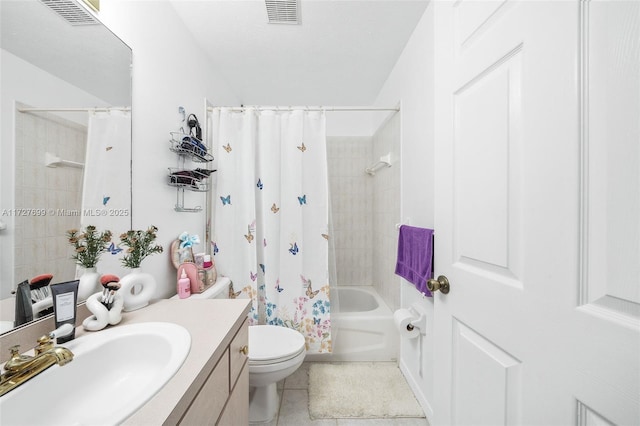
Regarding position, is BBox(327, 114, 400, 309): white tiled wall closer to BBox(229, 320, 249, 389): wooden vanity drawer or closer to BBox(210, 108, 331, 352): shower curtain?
BBox(210, 108, 331, 352): shower curtain

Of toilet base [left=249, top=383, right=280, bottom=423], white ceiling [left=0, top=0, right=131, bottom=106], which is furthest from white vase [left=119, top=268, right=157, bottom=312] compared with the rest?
toilet base [left=249, top=383, right=280, bottom=423]

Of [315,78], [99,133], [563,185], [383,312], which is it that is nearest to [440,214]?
[563,185]

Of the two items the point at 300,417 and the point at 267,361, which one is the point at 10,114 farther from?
the point at 300,417

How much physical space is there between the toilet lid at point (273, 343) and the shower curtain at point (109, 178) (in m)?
0.79

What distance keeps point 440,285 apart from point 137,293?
48.4 inches

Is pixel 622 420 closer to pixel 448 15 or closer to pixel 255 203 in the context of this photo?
pixel 448 15

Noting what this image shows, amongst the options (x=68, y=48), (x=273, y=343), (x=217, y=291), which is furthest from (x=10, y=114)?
(x=273, y=343)

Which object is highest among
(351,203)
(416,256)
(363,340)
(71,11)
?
(71,11)

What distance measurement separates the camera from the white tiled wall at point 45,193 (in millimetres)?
652

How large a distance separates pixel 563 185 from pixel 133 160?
1485 mm

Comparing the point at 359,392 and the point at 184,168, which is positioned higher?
the point at 184,168

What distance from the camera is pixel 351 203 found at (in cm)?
275

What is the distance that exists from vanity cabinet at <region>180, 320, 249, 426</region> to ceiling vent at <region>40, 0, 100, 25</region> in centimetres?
121

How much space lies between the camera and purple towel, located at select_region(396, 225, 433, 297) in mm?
1270
